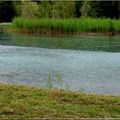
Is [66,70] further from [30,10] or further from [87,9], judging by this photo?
[87,9]

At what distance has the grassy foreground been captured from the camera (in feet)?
24.2

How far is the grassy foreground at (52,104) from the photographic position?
290 inches

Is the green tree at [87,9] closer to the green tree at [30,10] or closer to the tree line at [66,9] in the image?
the tree line at [66,9]

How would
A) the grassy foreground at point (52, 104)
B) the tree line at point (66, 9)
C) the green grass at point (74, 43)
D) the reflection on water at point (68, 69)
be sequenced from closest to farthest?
the grassy foreground at point (52, 104)
the reflection on water at point (68, 69)
the green grass at point (74, 43)
the tree line at point (66, 9)

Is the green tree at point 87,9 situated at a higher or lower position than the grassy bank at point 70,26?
lower

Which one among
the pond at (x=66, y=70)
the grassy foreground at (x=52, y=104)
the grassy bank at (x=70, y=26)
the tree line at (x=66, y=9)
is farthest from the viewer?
the tree line at (x=66, y=9)

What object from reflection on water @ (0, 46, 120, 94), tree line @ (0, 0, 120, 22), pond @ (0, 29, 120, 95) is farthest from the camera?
tree line @ (0, 0, 120, 22)

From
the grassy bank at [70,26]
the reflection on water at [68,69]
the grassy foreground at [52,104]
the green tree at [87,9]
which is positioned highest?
the grassy foreground at [52,104]

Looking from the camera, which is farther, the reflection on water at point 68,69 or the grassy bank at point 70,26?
the grassy bank at point 70,26

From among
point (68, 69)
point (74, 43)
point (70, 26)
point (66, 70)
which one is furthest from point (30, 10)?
point (66, 70)

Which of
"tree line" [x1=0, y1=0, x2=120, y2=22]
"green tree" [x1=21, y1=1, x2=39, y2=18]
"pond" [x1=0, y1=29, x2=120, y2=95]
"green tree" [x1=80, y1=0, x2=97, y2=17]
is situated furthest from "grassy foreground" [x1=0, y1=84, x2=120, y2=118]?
"green tree" [x1=80, y1=0, x2=97, y2=17]

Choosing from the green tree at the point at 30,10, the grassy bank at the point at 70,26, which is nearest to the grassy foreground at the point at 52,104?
the grassy bank at the point at 70,26

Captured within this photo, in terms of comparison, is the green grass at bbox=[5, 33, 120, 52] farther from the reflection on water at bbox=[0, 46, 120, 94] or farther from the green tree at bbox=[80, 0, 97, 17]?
the green tree at bbox=[80, 0, 97, 17]

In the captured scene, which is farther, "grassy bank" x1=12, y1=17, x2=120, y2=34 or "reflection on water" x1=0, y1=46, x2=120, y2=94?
"grassy bank" x1=12, y1=17, x2=120, y2=34
